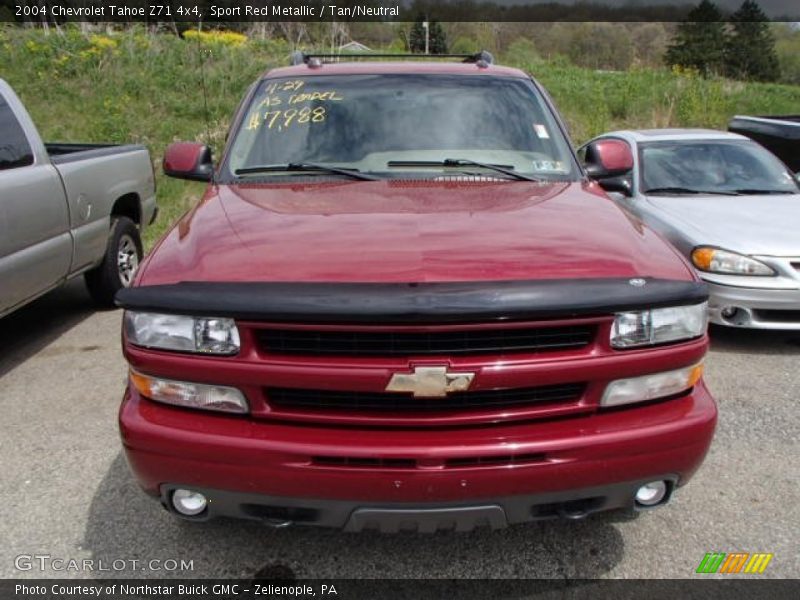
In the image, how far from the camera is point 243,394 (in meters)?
2.11

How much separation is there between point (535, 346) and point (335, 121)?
186cm

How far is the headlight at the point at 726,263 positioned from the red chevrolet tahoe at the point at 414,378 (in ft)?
9.59

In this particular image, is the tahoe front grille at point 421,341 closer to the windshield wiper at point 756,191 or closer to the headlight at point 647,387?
the headlight at point 647,387

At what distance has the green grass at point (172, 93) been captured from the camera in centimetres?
1173

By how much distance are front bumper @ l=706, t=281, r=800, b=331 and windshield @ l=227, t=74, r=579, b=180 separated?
2200 millimetres

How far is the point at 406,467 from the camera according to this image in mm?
2027

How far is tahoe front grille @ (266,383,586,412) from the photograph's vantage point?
6.84 feet

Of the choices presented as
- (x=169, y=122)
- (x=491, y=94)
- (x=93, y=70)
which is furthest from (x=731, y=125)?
(x=93, y=70)

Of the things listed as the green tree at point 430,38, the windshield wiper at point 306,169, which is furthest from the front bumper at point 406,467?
the green tree at point 430,38

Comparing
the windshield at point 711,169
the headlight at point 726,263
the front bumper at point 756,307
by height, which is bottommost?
the front bumper at point 756,307

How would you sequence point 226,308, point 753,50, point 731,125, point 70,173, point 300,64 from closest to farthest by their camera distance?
point 226,308
point 300,64
point 70,173
point 731,125
point 753,50

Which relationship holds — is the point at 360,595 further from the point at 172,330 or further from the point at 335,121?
the point at 335,121

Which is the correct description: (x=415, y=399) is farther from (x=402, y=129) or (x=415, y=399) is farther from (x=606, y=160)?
(x=606, y=160)

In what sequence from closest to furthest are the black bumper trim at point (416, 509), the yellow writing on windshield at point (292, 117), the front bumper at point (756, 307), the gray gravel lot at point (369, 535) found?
the black bumper trim at point (416, 509)
the gray gravel lot at point (369, 535)
the yellow writing on windshield at point (292, 117)
the front bumper at point (756, 307)
